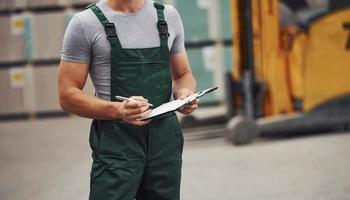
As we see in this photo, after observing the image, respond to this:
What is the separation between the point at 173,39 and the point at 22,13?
8.34 meters

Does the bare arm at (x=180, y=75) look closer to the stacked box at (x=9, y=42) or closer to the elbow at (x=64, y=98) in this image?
the elbow at (x=64, y=98)

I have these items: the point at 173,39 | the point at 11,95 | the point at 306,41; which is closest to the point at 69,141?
the point at 11,95

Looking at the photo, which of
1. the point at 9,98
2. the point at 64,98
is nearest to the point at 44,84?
the point at 9,98

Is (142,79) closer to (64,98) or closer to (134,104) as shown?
(134,104)

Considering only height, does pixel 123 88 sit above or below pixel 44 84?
above

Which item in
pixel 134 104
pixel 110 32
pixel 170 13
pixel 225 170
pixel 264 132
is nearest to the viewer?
pixel 134 104

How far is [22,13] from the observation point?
10188 millimetres

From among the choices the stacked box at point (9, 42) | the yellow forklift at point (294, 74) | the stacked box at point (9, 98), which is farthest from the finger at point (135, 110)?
the stacked box at point (9, 42)

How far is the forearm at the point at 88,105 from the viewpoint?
2.08 m

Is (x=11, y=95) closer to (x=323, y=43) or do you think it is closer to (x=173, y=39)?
(x=323, y=43)

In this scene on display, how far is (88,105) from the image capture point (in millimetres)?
2113

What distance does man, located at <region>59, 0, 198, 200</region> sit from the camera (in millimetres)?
2115

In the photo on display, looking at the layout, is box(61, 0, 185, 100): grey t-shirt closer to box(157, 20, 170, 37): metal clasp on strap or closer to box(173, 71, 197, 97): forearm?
box(157, 20, 170, 37): metal clasp on strap

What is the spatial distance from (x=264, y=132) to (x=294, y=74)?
2.38 ft
